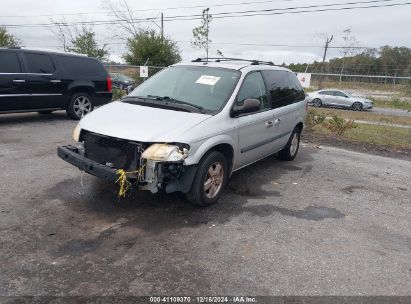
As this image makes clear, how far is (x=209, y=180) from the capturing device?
14.7ft

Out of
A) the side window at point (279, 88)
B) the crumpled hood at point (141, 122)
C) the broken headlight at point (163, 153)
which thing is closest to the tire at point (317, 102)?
the side window at point (279, 88)

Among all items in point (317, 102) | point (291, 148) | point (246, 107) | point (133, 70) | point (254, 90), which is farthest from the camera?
point (317, 102)

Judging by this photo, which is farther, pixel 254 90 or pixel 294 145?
pixel 294 145

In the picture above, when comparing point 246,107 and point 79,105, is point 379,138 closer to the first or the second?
point 246,107

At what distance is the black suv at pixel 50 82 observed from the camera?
27.6 feet

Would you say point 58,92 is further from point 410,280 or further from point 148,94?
point 410,280

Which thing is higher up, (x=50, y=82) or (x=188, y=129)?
(x=50, y=82)

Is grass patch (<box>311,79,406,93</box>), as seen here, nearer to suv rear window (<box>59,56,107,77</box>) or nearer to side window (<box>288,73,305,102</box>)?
suv rear window (<box>59,56,107,77</box>)

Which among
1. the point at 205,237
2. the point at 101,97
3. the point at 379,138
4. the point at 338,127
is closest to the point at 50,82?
the point at 101,97

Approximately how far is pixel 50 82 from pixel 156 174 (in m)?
6.47

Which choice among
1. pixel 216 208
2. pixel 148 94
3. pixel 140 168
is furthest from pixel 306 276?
pixel 148 94

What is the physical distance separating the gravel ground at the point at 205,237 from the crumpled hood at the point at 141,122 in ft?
3.16

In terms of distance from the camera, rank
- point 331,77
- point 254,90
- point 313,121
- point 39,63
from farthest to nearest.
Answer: point 331,77 → point 313,121 → point 39,63 → point 254,90

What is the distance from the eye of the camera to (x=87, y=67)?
992 centimetres
